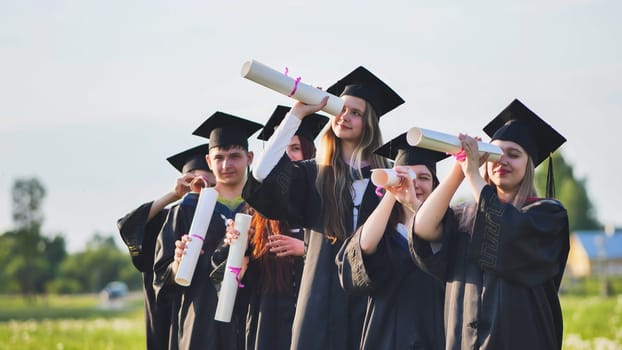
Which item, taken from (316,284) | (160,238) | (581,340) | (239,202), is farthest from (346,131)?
(581,340)

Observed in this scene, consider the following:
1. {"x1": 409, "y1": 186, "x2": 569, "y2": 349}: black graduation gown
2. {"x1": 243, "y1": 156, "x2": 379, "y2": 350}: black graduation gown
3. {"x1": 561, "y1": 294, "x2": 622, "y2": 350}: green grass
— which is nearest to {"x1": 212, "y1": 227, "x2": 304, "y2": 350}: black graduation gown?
{"x1": 243, "y1": 156, "x2": 379, "y2": 350}: black graduation gown

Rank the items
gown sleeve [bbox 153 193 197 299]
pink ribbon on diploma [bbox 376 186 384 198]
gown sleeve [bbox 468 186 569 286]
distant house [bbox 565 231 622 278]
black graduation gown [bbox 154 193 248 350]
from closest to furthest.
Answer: gown sleeve [bbox 468 186 569 286], pink ribbon on diploma [bbox 376 186 384 198], black graduation gown [bbox 154 193 248 350], gown sleeve [bbox 153 193 197 299], distant house [bbox 565 231 622 278]

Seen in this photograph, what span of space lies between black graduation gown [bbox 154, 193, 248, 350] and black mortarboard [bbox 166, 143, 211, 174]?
0.68m

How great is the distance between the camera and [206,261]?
8141 millimetres

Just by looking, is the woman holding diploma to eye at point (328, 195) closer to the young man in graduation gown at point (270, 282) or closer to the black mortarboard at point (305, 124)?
the young man in graduation gown at point (270, 282)

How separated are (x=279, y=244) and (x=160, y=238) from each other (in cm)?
140

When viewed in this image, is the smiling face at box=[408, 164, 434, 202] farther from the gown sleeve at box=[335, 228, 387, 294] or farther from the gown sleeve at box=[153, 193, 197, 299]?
the gown sleeve at box=[153, 193, 197, 299]

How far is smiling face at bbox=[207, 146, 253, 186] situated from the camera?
8.14m

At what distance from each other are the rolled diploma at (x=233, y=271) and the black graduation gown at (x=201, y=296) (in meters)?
0.60

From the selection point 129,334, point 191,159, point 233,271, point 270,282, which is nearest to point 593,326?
point 129,334

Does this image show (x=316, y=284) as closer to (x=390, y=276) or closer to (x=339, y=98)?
(x=390, y=276)

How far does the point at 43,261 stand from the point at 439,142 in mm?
59379

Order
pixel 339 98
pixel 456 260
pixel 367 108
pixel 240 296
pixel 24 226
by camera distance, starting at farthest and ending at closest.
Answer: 1. pixel 24 226
2. pixel 240 296
3. pixel 367 108
4. pixel 339 98
5. pixel 456 260

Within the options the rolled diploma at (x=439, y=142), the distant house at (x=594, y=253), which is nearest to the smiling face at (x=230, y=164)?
the rolled diploma at (x=439, y=142)
